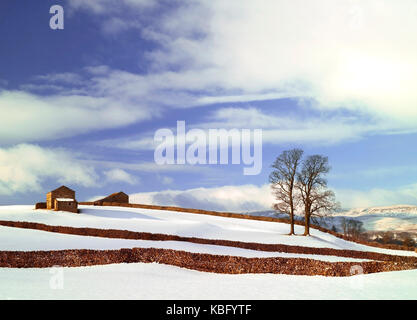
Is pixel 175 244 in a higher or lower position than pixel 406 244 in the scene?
higher

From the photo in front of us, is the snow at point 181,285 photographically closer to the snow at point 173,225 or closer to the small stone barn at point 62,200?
the snow at point 173,225

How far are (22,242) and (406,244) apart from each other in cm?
4845

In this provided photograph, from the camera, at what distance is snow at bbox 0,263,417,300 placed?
1139 centimetres

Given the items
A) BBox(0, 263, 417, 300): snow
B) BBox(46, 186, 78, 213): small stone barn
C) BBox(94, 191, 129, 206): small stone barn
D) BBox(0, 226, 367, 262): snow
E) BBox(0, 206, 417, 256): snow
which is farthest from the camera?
BBox(94, 191, 129, 206): small stone barn

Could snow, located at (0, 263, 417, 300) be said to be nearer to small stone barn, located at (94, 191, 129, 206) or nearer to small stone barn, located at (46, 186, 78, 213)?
small stone barn, located at (46, 186, 78, 213)

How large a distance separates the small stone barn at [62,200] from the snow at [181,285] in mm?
29203

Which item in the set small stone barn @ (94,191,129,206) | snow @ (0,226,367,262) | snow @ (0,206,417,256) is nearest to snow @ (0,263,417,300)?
snow @ (0,226,367,262)

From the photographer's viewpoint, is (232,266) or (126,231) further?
(126,231)

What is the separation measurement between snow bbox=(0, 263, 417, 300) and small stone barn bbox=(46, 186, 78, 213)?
2920 centimetres
